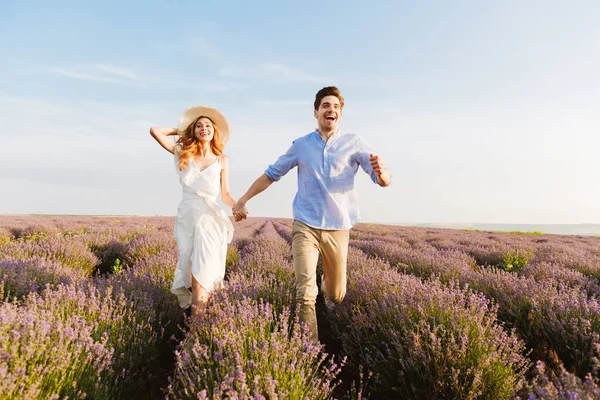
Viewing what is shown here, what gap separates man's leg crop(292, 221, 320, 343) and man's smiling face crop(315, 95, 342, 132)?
831mm

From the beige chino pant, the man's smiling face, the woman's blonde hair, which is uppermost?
the man's smiling face

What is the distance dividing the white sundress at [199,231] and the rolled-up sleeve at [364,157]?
1300mm

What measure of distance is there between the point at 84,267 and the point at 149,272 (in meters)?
2.06

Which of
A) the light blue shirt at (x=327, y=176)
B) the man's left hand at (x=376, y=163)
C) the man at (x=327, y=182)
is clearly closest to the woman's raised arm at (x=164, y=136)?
the man at (x=327, y=182)

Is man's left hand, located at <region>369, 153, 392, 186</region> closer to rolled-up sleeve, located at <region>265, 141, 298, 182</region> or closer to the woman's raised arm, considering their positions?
rolled-up sleeve, located at <region>265, 141, 298, 182</region>

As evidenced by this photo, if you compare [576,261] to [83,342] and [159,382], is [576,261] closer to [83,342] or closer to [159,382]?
[159,382]

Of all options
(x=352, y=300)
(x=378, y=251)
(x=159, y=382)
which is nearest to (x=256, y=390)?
(x=159, y=382)

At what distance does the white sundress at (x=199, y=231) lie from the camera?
10.2 feet

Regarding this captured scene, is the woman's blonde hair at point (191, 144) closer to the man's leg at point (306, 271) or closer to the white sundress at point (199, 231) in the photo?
the white sundress at point (199, 231)

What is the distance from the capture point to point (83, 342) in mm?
1892

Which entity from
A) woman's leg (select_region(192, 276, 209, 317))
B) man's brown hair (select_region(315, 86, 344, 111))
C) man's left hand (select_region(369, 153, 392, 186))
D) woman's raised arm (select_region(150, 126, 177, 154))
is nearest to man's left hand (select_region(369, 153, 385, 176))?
man's left hand (select_region(369, 153, 392, 186))

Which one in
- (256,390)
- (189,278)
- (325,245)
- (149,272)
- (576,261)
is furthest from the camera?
(576,261)

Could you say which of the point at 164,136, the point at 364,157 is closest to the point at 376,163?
the point at 364,157

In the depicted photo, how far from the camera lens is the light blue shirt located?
2.94m
